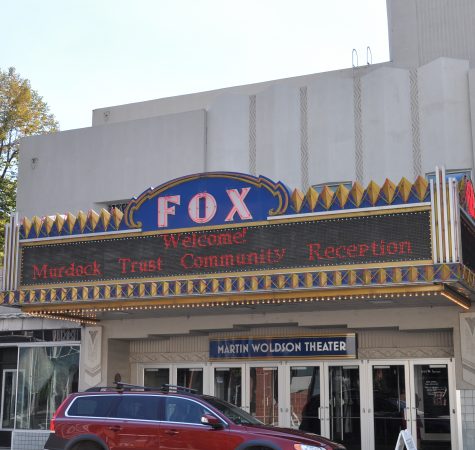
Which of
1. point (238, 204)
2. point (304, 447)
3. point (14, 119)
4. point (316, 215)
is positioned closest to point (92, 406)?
point (304, 447)

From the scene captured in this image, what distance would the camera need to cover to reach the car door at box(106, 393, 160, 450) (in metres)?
13.2

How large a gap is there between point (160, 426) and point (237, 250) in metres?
4.24

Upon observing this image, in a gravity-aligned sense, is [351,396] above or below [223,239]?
below

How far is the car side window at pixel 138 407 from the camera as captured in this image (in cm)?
1354

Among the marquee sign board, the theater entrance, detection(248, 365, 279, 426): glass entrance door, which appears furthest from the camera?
detection(248, 365, 279, 426): glass entrance door

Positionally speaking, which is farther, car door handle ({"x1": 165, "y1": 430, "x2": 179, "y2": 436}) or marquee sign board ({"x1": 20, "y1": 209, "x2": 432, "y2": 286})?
marquee sign board ({"x1": 20, "y1": 209, "x2": 432, "y2": 286})

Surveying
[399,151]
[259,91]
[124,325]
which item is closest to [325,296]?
[399,151]

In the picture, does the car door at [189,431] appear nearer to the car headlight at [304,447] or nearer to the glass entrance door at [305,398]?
the car headlight at [304,447]

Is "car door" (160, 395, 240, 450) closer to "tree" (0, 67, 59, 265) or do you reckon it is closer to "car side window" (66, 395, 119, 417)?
"car side window" (66, 395, 119, 417)

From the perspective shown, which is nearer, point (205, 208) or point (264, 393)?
point (205, 208)

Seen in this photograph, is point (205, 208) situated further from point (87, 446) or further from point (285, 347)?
point (87, 446)

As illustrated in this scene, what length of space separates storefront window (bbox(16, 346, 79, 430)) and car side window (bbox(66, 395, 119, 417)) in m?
7.35

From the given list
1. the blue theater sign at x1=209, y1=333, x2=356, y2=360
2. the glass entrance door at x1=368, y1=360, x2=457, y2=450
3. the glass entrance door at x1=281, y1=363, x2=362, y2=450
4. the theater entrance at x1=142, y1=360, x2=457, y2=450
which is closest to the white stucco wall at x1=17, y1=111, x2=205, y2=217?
the blue theater sign at x1=209, y1=333, x2=356, y2=360

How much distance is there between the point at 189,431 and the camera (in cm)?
1302
